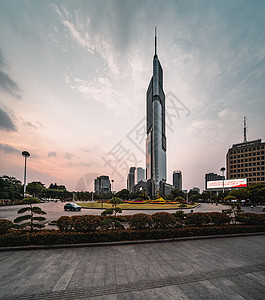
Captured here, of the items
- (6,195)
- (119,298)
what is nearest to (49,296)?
(119,298)

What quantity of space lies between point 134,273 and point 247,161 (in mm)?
98318

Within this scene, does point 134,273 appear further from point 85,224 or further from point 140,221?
point 85,224

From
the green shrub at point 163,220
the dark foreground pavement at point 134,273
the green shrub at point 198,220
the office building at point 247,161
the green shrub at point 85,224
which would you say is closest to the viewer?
the dark foreground pavement at point 134,273

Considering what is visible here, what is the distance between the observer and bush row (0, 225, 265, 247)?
23.7 ft

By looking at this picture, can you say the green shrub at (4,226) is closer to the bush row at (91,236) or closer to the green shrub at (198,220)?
the bush row at (91,236)

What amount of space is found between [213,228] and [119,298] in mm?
8085

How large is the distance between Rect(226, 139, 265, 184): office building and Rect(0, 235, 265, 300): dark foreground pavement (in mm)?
90628

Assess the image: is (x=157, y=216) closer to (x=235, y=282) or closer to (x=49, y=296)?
(x=235, y=282)

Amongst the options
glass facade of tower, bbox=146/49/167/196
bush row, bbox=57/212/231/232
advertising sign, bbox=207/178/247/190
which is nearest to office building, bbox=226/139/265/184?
advertising sign, bbox=207/178/247/190

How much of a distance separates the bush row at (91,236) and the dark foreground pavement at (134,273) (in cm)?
46

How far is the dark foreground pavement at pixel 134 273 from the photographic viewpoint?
423 cm

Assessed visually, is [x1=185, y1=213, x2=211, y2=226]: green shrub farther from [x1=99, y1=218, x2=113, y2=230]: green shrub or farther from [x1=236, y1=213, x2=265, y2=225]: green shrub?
[x1=99, y1=218, x2=113, y2=230]: green shrub

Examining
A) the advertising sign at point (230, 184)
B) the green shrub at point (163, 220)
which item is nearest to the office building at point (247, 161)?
the advertising sign at point (230, 184)

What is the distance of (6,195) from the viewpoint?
4541 cm
